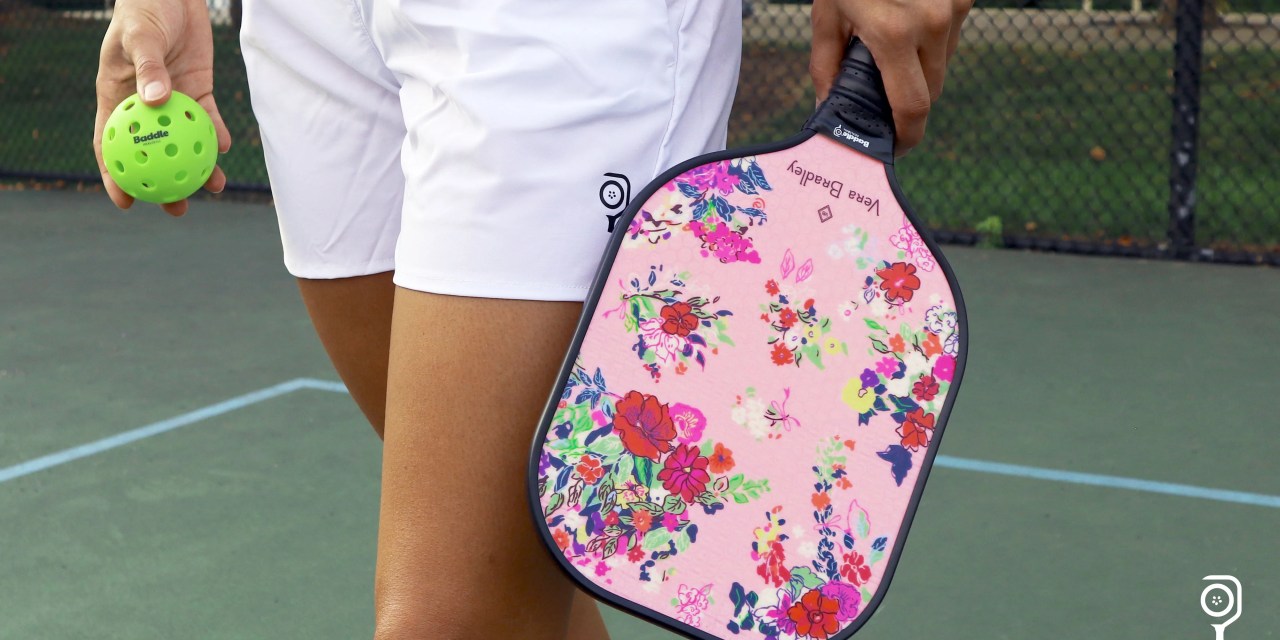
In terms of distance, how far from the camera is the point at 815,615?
3.64 ft

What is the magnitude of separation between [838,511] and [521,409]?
10.5 inches

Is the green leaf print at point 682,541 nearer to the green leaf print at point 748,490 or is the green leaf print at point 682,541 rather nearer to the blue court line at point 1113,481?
the green leaf print at point 748,490

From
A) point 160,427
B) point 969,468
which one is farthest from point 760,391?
point 160,427

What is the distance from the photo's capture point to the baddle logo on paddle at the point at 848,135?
1179 mm

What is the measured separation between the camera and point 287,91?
1.34 meters

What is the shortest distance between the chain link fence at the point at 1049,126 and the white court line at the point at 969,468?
8.12 feet

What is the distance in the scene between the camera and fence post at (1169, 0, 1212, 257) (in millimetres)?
5312

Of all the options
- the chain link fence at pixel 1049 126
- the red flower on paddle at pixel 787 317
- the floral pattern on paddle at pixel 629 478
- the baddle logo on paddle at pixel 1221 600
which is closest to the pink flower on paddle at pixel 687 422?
the floral pattern on paddle at pixel 629 478

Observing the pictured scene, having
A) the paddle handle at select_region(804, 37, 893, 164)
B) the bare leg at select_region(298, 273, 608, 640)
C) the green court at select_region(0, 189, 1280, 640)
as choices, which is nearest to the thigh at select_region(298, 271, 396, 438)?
the bare leg at select_region(298, 273, 608, 640)

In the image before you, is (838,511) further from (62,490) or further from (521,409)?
(62,490)

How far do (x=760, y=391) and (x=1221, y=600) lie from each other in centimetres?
166

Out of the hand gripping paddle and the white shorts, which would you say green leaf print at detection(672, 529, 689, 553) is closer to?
the hand gripping paddle

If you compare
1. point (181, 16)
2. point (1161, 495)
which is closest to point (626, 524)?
point (181, 16)

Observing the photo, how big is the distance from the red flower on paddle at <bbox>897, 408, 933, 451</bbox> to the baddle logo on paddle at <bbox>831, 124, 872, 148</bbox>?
23cm
